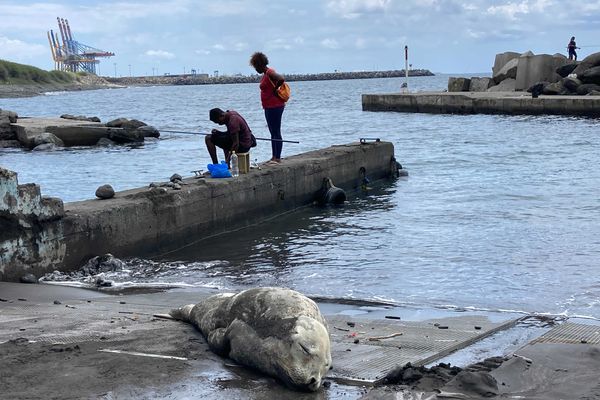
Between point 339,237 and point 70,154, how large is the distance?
1980 cm

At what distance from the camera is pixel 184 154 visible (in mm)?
30094

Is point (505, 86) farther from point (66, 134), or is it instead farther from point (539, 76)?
point (66, 134)

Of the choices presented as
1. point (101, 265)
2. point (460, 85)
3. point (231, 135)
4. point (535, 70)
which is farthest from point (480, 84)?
point (101, 265)

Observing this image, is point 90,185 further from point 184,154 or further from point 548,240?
point 548,240

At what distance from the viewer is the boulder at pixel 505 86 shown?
2002 inches

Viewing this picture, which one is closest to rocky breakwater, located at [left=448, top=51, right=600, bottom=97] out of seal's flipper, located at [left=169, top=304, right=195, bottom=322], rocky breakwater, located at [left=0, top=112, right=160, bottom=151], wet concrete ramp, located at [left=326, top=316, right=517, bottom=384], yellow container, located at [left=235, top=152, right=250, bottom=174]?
rocky breakwater, located at [left=0, top=112, right=160, bottom=151]


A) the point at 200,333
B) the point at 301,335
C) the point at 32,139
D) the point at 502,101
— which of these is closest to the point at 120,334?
the point at 200,333

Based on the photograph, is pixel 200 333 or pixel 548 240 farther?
pixel 548 240

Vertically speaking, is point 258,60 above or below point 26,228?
above

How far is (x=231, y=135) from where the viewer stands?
47.7 ft

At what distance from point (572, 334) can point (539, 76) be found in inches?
1704

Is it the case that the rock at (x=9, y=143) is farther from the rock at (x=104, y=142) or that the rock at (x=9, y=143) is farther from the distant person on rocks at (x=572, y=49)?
the distant person on rocks at (x=572, y=49)

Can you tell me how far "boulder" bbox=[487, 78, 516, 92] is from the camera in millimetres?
50859

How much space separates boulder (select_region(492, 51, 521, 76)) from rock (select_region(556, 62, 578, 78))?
18.6ft
